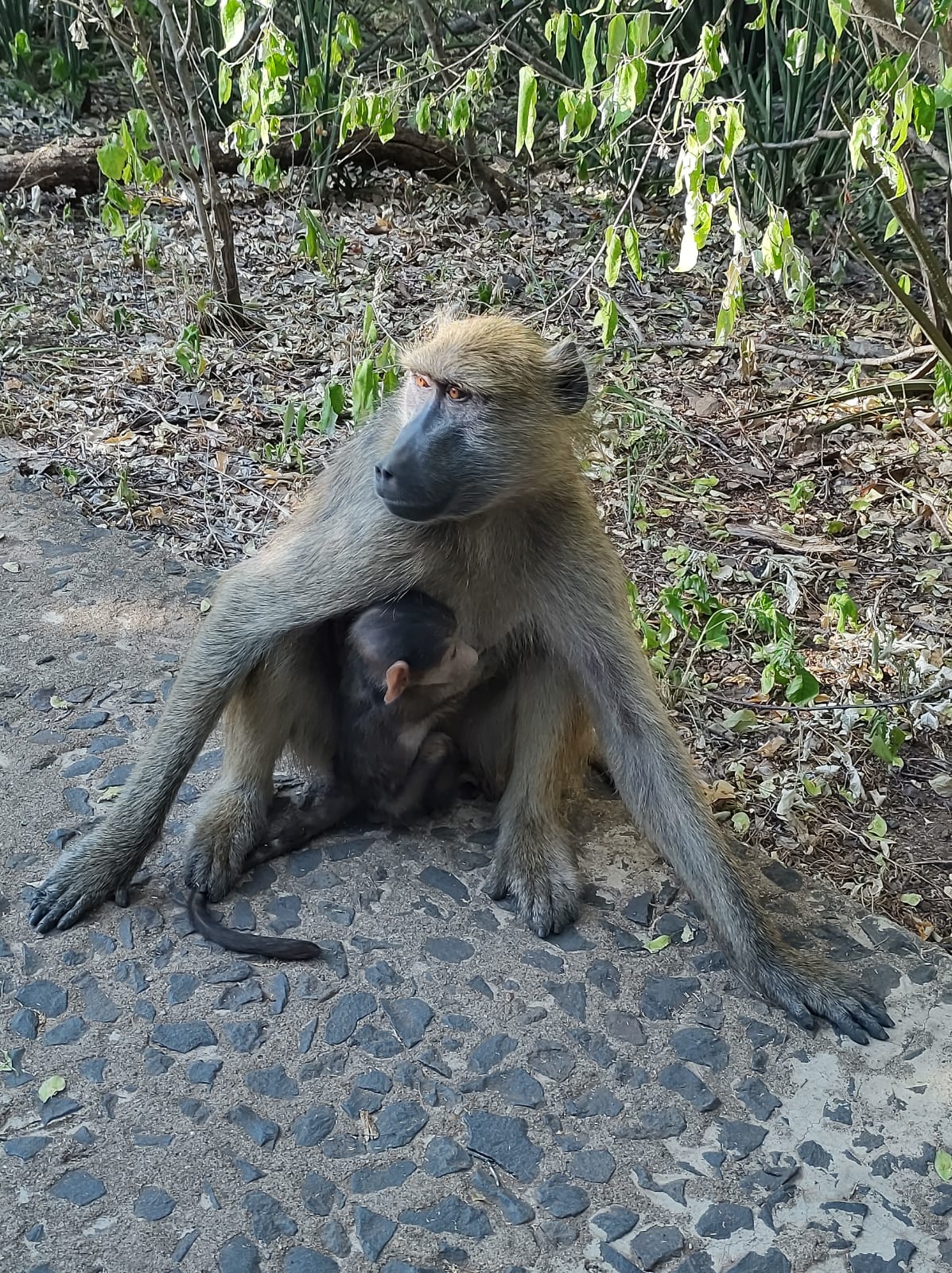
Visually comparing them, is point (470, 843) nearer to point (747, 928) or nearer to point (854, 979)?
point (747, 928)

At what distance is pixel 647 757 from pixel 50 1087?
170cm

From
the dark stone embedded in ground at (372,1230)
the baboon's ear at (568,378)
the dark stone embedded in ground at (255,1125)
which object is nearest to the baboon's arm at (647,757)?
the baboon's ear at (568,378)

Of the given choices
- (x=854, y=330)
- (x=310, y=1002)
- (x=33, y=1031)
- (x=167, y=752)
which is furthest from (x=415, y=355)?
(x=854, y=330)

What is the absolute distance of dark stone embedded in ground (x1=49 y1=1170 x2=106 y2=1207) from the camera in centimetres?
245

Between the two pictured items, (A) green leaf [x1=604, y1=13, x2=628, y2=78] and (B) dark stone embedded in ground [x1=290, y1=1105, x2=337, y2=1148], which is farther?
(A) green leaf [x1=604, y1=13, x2=628, y2=78]

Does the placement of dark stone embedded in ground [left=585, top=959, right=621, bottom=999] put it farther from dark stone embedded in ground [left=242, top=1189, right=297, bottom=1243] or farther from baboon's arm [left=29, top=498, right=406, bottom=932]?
baboon's arm [left=29, top=498, right=406, bottom=932]

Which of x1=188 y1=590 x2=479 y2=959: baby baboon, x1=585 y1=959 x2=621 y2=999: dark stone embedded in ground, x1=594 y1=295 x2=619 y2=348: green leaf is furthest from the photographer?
x1=594 y1=295 x2=619 y2=348: green leaf

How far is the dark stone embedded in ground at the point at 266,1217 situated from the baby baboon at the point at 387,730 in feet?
2.16

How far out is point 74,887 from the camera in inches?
123

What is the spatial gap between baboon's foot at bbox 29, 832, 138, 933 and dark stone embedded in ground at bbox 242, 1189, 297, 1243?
37.0 inches

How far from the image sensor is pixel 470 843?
3557 millimetres

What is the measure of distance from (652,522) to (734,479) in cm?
64

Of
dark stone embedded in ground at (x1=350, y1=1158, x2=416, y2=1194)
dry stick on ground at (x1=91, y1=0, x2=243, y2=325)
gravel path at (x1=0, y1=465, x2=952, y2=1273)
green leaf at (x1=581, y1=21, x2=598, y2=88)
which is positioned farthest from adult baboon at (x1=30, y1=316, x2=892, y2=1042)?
dry stick on ground at (x1=91, y1=0, x2=243, y2=325)

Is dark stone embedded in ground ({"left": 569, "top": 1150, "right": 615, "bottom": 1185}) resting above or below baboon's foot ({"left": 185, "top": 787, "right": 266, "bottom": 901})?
below
